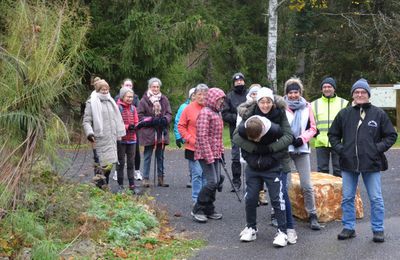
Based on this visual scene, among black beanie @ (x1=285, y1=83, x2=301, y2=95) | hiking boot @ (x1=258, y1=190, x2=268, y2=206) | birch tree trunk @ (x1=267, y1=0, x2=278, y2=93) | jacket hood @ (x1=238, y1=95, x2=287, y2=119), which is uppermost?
birch tree trunk @ (x1=267, y1=0, x2=278, y2=93)

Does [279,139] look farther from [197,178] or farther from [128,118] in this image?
[128,118]

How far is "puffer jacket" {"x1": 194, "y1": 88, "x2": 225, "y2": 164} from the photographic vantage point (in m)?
9.10

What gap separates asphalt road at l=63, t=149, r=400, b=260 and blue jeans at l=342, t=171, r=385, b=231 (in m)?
0.22

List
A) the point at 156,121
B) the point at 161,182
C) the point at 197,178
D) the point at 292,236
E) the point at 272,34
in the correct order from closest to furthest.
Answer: the point at 292,236 → the point at 197,178 → the point at 156,121 → the point at 161,182 → the point at 272,34

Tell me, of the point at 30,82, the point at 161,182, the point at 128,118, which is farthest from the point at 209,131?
the point at 30,82

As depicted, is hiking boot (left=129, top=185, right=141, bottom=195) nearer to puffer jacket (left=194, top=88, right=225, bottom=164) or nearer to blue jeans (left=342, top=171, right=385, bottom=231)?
puffer jacket (left=194, top=88, right=225, bottom=164)

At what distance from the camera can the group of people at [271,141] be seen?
785 cm

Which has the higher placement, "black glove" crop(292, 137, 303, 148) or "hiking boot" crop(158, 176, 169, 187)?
"black glove" crop(292, 137, 303, 148)

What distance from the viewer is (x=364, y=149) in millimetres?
7828

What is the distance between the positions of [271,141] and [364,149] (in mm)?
1037

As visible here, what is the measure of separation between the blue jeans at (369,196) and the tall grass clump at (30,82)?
10.9 ft

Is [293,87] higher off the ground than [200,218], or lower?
higher

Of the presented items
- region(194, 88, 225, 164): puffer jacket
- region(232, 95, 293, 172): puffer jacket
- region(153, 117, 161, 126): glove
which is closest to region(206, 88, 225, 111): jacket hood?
region(194, 88, 225, 164): puffer jacket

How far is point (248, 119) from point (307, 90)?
2292 cm
